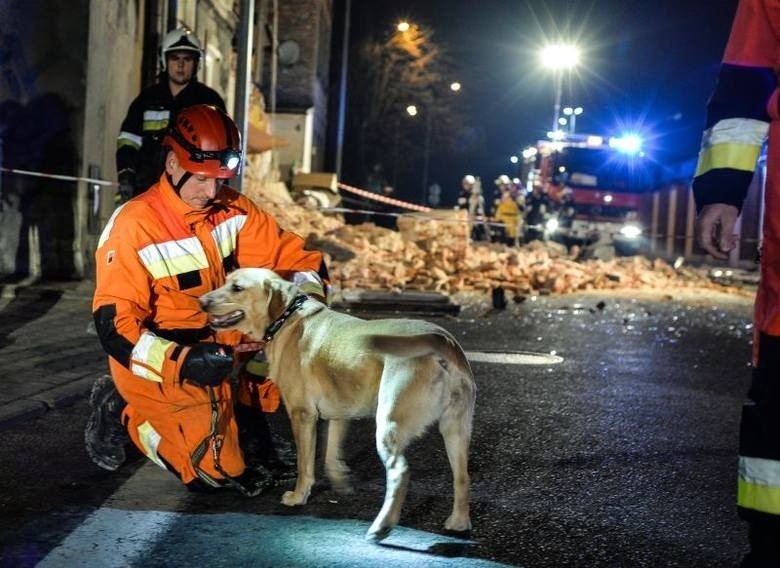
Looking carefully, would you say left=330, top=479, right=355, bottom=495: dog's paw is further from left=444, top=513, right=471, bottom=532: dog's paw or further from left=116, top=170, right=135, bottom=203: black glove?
left=116, top=170, right=135, bottom=203: black glove

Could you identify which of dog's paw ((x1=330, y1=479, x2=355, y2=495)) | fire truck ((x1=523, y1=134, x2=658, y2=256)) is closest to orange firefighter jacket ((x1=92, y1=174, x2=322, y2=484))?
dog's paw ((x1=330, y1=479, x2=355, y2=495))

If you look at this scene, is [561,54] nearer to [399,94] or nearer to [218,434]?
[399,94]

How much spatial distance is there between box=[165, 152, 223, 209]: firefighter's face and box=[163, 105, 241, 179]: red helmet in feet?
0.19

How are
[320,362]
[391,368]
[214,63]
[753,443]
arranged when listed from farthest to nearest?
1. [214,63]
2. [320,362]
3. [391,368]
4. [753,443]

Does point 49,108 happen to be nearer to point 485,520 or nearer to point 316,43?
point 485,520

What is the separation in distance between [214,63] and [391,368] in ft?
61.1

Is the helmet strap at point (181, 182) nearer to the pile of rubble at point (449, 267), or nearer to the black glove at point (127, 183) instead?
the black glove at point (127, 183)

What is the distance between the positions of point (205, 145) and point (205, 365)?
3.32ft

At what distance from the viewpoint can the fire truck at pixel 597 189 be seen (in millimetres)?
24578

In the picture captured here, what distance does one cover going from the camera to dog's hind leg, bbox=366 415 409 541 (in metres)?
3.39

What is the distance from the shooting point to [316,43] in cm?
3681

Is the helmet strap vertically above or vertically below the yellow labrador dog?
above

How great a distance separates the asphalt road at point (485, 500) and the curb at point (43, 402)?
0.06 metres

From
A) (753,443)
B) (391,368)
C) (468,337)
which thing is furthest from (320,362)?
(468,337)
